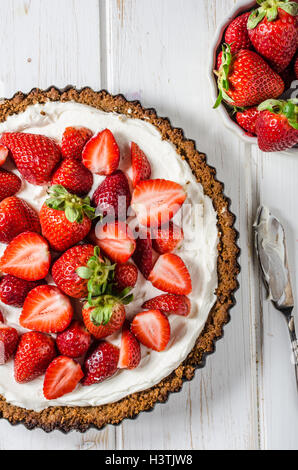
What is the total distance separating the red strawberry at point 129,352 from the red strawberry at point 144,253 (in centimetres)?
21

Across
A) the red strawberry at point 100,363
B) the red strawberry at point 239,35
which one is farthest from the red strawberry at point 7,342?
the red strawberry at point 239,35

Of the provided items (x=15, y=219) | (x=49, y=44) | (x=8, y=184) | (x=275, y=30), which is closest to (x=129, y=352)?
(x=15, y=219)

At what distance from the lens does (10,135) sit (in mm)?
1667

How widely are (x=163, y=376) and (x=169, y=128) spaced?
0.90m

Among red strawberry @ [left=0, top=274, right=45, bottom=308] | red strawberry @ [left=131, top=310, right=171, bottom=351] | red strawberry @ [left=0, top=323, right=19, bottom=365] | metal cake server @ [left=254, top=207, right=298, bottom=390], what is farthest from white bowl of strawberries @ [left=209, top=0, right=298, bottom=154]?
red strawberry @ [left=0, top=323, right=19, bottom=365]

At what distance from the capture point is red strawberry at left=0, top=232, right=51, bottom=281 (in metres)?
1.56

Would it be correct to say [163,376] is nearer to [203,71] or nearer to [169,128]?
[169,128]

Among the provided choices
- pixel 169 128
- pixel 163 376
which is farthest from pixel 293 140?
pixel 163 376

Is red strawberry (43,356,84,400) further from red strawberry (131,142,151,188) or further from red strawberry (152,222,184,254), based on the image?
red strawberry (131,142,151,188)

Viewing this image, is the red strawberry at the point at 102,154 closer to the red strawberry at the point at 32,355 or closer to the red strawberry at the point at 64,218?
the red strawberry at the point at 64,218

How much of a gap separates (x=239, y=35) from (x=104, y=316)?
1.17m

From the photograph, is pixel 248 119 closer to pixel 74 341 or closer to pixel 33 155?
pixel 33 155

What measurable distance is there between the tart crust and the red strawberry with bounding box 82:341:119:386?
6.1 inches

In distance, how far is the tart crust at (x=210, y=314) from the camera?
1690 millimetres
